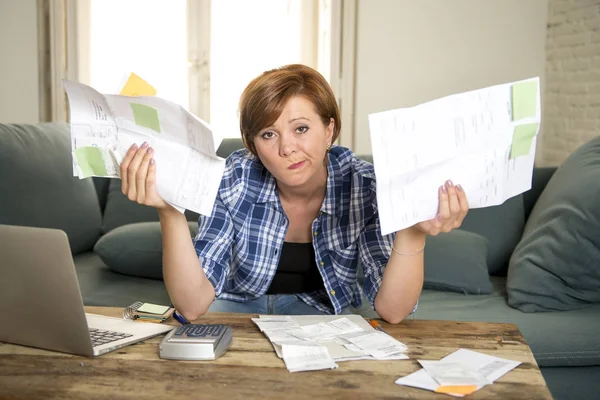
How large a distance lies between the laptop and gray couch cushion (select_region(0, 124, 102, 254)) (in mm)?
1307

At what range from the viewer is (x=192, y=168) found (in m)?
1.32

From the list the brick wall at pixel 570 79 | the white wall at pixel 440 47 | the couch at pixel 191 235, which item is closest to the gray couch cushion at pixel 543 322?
the couch at pixel 191 235

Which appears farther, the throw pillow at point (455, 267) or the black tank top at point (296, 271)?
the throw pillow at point (455, 267)

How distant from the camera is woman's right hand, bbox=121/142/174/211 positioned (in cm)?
130

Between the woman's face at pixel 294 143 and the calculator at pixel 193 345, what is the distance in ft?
1.62

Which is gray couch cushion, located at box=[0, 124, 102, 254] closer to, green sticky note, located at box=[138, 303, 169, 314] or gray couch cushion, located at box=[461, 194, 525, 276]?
green sticky note, located at box=[138, 303, 169, 314]

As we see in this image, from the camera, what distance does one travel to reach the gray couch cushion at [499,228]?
8.58 ft

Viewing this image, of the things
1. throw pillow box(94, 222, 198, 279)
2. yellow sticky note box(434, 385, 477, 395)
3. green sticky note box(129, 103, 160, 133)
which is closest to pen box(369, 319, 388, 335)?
yellow sticky note box(434, 385, 477, 395)

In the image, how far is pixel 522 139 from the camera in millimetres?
1239

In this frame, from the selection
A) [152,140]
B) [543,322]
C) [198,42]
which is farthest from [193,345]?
[198,42]

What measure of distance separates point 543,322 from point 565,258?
219mm

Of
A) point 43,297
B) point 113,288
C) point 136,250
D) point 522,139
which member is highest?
point 522,139

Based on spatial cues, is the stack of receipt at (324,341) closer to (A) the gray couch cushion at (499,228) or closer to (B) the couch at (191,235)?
(B) the couch at (191,235)

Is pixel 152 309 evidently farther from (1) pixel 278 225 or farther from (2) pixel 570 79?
(2) pixel 570 79
